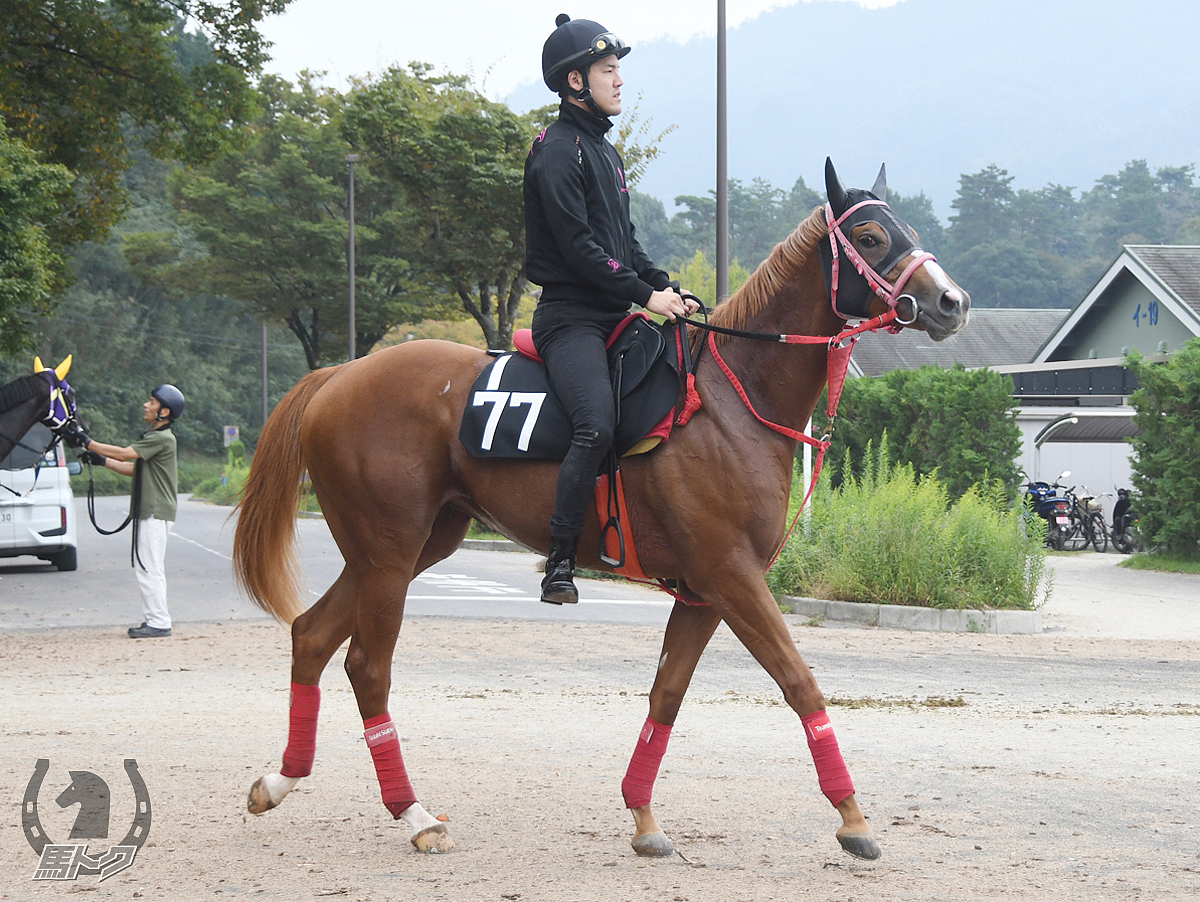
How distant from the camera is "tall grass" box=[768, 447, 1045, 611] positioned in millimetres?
13375

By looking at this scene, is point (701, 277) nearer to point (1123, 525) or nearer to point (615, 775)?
point (1123, 525)

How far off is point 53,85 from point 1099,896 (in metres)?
20.0

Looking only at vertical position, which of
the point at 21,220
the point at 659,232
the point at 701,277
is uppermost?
the point at 659,232

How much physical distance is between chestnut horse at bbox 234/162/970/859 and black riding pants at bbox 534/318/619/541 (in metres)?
0.18

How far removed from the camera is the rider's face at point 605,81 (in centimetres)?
495

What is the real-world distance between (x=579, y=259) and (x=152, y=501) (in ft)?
26.9

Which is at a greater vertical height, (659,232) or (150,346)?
(659,232)

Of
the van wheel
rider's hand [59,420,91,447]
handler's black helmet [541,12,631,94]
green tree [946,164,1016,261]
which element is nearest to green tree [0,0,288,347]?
the van wheel

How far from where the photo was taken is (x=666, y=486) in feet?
15.3

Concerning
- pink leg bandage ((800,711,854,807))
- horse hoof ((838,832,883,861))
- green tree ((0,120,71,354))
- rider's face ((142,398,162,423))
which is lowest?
horse hoof ((838,832,883,861))

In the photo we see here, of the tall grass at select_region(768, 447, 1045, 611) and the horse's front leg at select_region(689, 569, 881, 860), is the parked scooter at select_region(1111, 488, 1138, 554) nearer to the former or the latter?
the tall grass at select_region(768, 447, 1045, 611)

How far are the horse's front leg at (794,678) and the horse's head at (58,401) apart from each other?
978 centimetres

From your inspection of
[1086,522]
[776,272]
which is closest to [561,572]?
[776,272]

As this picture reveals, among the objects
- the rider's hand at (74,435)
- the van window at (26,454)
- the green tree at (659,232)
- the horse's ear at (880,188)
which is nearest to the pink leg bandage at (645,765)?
the horse's ear at (880,188)
